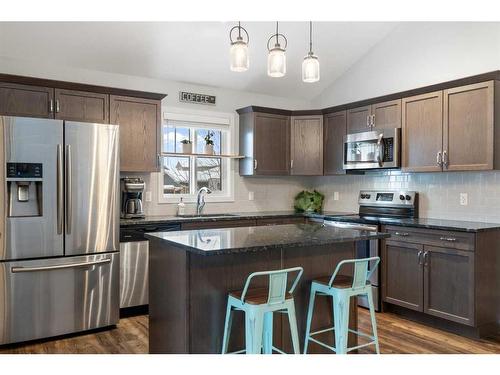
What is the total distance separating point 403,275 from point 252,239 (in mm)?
2039

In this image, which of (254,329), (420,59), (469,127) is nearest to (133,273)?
(254,329)

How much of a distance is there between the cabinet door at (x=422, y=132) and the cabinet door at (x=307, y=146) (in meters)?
1.19

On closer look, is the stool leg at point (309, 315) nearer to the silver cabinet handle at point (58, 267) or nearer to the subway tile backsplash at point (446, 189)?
the silver cabinet handle at point (58, 267)

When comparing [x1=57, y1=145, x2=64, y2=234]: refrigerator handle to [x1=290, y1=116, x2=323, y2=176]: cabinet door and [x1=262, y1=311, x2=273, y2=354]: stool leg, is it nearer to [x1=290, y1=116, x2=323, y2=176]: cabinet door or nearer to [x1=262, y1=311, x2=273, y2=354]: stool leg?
[x1=262, y1=311, x2=273, y2=354]: stool leg

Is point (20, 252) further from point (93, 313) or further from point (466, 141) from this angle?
point (466, 141)

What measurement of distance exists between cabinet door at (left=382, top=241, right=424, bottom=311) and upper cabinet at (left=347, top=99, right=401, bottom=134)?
4.10 ft

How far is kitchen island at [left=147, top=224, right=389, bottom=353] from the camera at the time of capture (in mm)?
2270

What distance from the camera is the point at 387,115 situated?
4336 mm

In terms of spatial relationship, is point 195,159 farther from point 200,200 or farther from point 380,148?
point 380,148

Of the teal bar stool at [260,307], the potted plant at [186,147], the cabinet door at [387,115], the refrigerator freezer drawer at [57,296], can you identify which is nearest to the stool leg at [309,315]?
the teal bar stool at [260,307]

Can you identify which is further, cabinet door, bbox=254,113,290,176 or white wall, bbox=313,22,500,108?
cabinet door, bbox=254,113,290,176

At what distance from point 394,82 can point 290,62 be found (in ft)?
3.94

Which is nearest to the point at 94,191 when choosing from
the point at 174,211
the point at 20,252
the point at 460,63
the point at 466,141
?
the point at 20,252

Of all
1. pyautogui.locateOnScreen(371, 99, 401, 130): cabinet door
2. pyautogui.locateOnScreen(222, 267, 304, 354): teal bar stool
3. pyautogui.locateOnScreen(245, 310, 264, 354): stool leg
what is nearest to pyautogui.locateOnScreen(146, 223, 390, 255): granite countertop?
pyautogui.locateOnScreen(222, 267, 304, 354): teal bar stool
